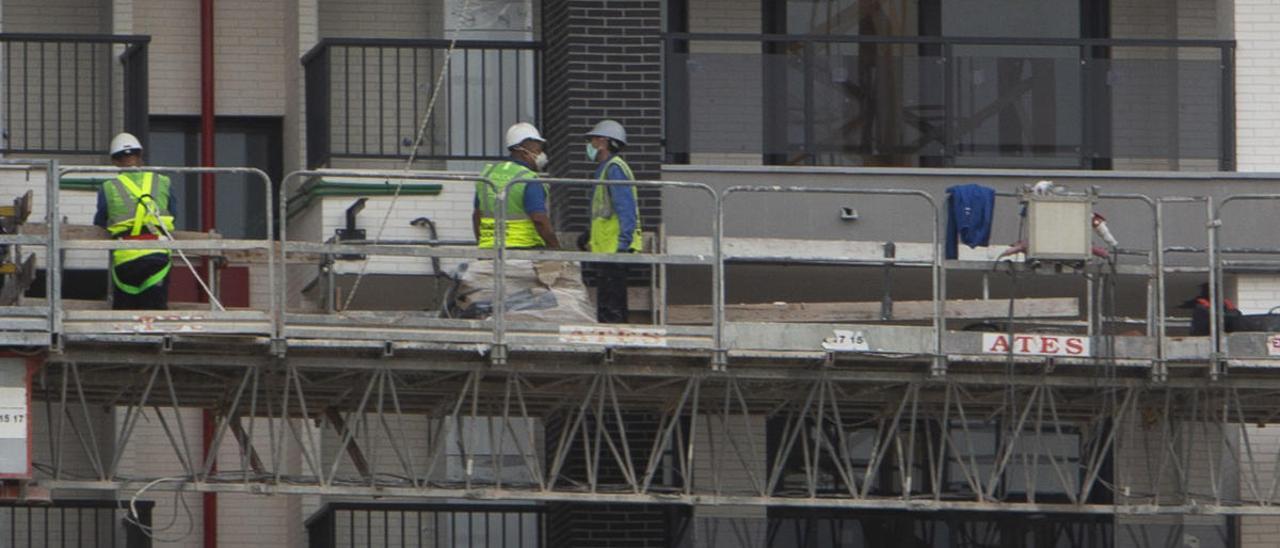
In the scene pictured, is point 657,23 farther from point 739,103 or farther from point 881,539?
point 881,539

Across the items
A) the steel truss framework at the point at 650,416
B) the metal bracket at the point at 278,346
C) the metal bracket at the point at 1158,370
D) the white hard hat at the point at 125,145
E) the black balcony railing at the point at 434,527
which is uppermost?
the white hard hat at the point at 125,145

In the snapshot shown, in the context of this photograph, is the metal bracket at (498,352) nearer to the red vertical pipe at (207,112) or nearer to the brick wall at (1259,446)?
the red vertical pipe at (207,112)

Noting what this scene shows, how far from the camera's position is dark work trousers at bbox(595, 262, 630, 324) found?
24.6 meters

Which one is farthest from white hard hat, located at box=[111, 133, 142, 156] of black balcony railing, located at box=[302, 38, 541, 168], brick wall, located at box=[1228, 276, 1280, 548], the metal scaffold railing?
brick wall, located at box=[1228, 276, 1280, 548]

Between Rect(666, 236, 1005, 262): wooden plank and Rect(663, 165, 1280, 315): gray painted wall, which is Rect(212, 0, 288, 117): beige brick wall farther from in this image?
Rect(666, 236, 1005, 262): wooden plank

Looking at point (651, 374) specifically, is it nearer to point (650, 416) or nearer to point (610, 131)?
point (610, 131)

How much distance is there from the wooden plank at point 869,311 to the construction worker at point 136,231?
373 centimetres

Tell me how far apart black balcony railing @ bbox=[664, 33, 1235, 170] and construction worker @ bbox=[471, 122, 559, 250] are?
264cm

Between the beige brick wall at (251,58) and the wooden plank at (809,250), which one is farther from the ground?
the beige brick wall at (251,58)

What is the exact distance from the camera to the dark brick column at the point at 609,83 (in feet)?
85.3

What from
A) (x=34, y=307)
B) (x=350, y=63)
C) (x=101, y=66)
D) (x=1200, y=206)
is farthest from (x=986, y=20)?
(x=34, y=307)

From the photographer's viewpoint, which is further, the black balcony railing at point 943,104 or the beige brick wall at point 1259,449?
the beige brick wall at point 1259,449

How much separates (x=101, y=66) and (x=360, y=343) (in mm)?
6104

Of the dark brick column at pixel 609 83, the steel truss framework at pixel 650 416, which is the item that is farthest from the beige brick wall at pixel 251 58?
the steel truss framework at pixel 650 416
